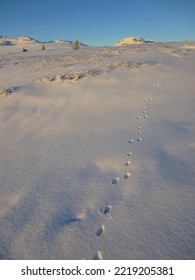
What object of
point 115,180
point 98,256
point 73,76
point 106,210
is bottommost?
point 98,256

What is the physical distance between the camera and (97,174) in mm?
3930

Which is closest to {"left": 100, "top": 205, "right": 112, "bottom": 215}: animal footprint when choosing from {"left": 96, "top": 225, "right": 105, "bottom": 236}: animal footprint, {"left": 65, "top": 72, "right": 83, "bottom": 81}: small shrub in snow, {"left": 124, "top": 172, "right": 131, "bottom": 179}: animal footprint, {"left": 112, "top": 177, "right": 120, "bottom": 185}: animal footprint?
{"left": 96, "top": 225, "right": 105, "bottom": 236}: animal footprint

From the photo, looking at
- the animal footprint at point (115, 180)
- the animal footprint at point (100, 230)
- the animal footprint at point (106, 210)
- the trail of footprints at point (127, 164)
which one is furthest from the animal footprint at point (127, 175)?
the animal footprint at point (100, 230)

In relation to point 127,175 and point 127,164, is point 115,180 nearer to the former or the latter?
point 127,175

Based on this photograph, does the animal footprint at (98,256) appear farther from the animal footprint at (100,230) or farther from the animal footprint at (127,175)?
the animal footprint at (127,175)

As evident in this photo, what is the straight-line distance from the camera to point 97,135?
5242 mm

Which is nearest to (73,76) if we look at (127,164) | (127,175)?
(127,164)

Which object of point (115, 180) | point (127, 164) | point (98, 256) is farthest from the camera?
point (127, 164)

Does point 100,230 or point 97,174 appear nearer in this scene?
point 100,230

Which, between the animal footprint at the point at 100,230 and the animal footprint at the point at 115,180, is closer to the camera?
the animal footprint at the point at 100,230

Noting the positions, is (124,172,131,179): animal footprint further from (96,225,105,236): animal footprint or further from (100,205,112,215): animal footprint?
(96,225,105,236): animal footprint

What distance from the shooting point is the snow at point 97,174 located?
274 cm
